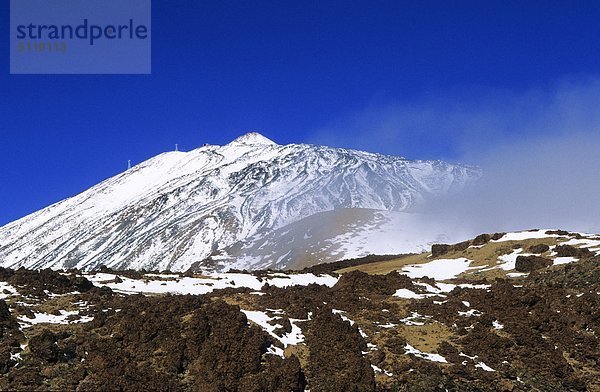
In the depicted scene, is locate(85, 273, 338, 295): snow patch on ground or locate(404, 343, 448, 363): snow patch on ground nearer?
locate(404, 343, 448, 363): snow patch on ground

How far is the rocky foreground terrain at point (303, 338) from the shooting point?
17.2m

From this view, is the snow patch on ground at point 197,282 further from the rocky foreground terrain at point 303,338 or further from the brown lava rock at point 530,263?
the brown lava rock at point 530,263

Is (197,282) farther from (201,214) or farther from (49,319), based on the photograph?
(201,214)

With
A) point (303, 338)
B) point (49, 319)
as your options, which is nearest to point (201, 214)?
point (49, 319)

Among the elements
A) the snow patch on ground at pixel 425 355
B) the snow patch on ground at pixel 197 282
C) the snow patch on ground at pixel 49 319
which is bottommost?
the snow patch on ground at pixel 425 355

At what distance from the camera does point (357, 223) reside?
96.1 meters

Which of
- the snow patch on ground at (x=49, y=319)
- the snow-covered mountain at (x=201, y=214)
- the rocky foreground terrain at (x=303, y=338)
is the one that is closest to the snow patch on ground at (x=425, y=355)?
the rocky foreground terrain at (x=303, y=338)

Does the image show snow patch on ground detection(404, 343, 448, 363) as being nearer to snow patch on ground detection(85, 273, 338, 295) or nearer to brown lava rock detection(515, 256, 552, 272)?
snow patch on ground detection(85, 273, 338, 295)

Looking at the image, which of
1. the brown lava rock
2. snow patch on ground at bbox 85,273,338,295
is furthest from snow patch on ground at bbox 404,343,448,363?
the brown lava rock

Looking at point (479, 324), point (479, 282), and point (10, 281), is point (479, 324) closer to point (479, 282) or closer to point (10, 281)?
point (479, 282)

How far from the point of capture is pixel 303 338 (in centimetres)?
2019

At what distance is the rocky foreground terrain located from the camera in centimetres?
1716

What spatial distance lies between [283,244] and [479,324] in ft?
247

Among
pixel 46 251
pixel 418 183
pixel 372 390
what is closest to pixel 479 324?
pixel 372 390
